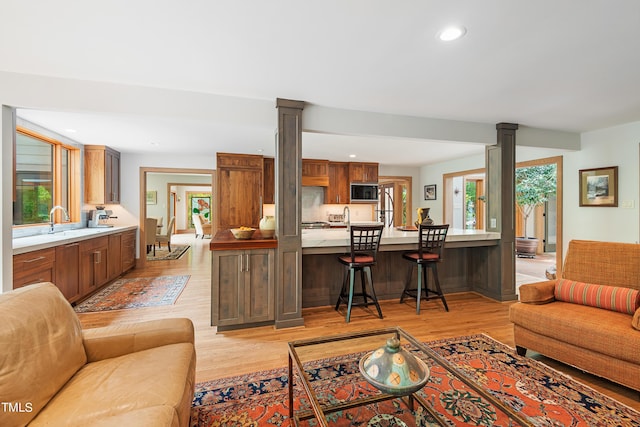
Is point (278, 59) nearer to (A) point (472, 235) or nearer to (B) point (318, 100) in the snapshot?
(B) point (318, 100)

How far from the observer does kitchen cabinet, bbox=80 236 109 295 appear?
3.88 m

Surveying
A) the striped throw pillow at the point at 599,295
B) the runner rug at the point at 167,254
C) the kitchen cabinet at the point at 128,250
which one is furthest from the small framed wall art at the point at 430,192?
the kitchen cabinet at the point at 128,250

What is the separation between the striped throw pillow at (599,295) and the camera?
7.06ft

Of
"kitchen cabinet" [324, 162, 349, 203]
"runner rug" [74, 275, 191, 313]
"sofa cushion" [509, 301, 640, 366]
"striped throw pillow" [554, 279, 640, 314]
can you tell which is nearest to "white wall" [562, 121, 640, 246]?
"striped throw pillow" [554, 279, 640, 314]

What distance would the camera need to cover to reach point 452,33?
6.44 feet

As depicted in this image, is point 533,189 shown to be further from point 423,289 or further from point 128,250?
point 128,250

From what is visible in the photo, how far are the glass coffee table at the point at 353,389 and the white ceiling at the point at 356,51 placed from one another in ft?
6.32

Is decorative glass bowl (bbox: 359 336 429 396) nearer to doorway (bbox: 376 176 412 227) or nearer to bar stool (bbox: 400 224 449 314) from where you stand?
bar stool (bbox: 400 224 449 314)

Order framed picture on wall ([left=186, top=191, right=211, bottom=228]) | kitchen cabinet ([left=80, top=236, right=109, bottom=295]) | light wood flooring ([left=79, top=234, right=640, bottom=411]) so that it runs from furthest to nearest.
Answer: framed picture on wall ([left=186, top=191, right=211, bottom=228]) → kitchen cabinet ([left=80, top=236, right=109, bottom=295]) → light wood flooring ([left=79, top=234, right=640, bottom=411])

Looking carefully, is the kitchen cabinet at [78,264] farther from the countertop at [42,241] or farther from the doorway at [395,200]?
the doorway at [395,200]

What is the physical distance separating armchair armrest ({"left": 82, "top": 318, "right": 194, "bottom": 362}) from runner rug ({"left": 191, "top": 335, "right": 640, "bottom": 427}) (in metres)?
0.51

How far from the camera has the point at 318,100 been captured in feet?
10.5

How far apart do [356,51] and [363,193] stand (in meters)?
5.20

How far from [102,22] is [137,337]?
1.92m
